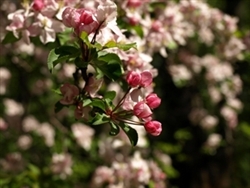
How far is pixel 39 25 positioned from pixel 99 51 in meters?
0.41

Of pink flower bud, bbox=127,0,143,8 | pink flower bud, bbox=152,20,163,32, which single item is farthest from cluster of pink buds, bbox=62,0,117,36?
pink flower bud, bbox=152,20,163,32

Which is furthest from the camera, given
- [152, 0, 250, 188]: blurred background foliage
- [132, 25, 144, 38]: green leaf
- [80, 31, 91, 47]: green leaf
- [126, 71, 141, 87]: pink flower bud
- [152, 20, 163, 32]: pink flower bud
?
[152, 0, 250, 188]: blurred background foliage

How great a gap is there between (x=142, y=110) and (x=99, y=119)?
12 centimetres

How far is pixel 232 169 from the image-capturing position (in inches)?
171

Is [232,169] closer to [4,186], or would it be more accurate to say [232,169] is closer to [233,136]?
[233,136]

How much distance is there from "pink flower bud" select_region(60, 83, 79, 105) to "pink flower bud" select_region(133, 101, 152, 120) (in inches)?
8.2

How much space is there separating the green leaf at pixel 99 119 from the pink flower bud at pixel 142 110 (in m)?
0.08

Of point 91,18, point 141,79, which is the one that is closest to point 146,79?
point 141,79

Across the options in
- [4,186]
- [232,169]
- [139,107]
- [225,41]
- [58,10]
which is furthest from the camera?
[232,169]

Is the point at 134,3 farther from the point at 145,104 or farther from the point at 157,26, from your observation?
the point at 145,104

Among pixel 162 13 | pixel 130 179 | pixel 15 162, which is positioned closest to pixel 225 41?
pixel 162 13

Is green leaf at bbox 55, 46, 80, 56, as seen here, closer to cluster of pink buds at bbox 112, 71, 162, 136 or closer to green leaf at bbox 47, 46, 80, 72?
green leaf at bbox 47, 46, 80, 72

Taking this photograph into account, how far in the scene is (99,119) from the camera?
53.0 inches

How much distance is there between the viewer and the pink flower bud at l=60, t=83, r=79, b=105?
1463 mm
